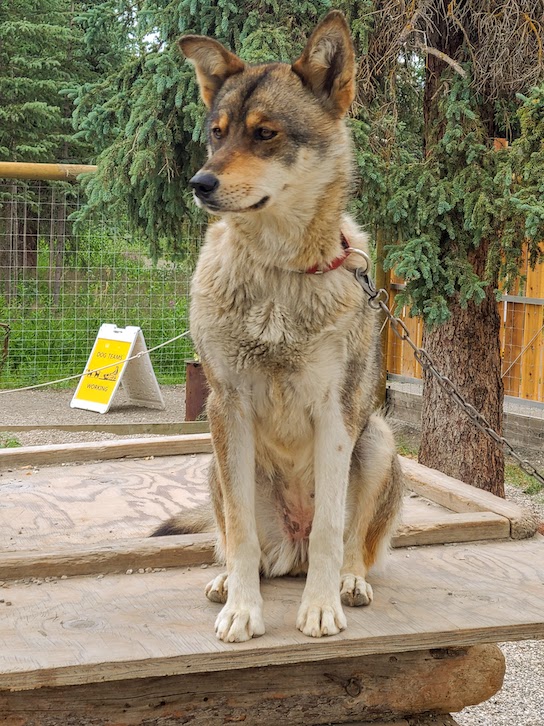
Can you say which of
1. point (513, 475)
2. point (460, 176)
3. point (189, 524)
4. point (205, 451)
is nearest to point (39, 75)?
point (513, 475)

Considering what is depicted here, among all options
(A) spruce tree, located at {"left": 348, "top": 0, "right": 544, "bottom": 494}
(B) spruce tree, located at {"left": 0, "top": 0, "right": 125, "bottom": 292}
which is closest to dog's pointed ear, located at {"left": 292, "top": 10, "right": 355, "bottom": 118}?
(A) spruce tree, located at {"left": 348, "top": 0, "right": 544, "bottom": 494}

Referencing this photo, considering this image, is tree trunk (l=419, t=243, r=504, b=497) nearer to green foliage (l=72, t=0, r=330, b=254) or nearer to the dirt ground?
green foliage (l=72, t=0, r=330, b=254)

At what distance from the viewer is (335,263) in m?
2.55

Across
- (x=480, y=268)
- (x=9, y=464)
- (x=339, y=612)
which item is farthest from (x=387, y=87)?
(x=339, y=612)

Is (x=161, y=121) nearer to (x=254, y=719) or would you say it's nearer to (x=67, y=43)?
(x=254, y=719)

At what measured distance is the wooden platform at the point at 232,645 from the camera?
2.19 meters

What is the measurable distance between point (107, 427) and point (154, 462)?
122 inches

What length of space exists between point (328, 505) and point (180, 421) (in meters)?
5.80

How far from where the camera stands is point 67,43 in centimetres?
1429

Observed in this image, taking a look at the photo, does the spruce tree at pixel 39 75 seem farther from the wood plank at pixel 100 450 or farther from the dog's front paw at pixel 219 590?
the dog's front paw at pixel 219 590

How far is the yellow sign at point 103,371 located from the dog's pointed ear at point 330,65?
20.0 feet

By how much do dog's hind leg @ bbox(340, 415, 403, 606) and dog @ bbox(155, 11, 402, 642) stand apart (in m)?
0.13

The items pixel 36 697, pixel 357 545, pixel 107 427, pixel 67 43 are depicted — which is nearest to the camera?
pixel 36 697

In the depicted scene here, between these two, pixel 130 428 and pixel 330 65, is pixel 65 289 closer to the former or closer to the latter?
pixel 130 428
